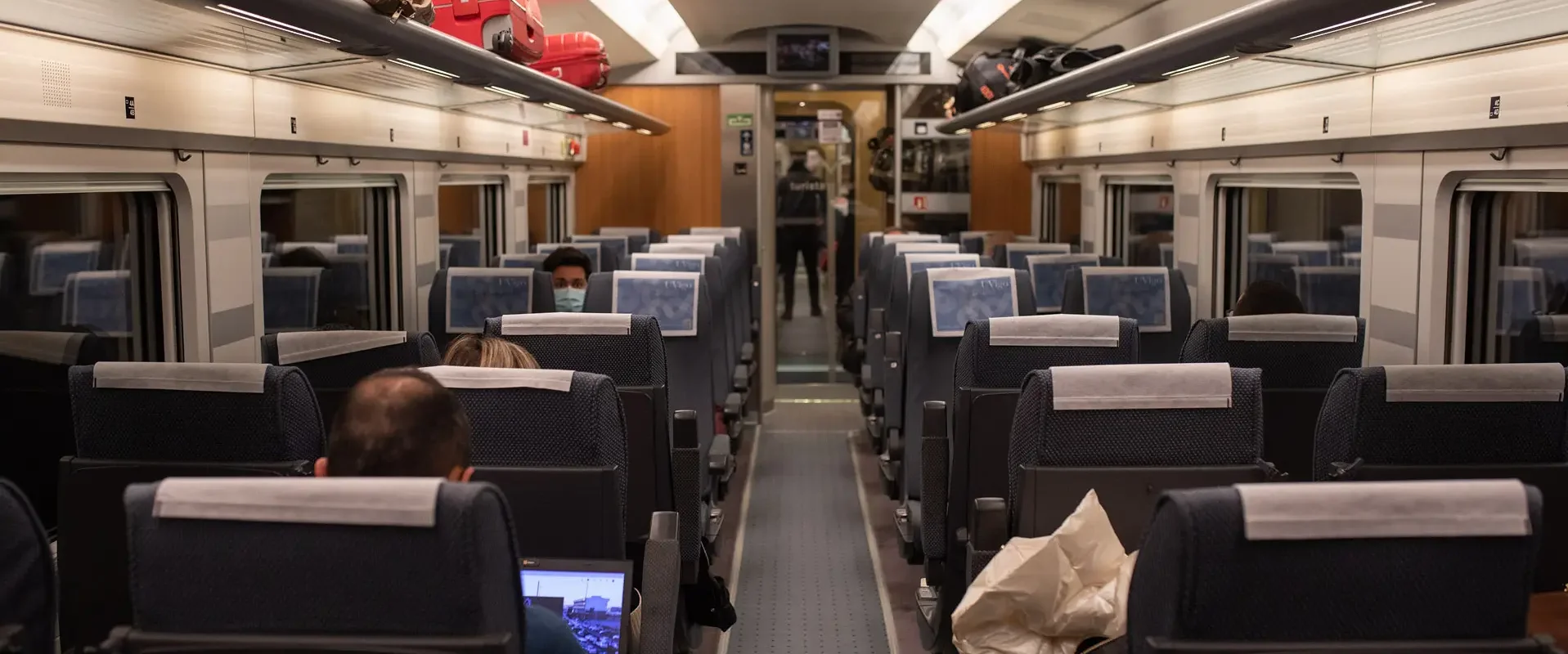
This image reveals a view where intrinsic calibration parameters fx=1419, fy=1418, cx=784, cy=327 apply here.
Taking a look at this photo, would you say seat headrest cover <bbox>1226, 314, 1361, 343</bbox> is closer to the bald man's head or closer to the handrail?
the handrail

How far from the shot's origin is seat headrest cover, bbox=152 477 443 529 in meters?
1.74

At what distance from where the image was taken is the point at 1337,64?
5.49 meters

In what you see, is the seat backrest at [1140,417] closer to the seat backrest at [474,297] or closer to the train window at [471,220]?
the seat backrest at [474,297]

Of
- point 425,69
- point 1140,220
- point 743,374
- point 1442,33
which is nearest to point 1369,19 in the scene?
point 1442,33

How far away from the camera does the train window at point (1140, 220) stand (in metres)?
9.73

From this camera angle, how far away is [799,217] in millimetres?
13453

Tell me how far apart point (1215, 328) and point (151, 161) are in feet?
11.4

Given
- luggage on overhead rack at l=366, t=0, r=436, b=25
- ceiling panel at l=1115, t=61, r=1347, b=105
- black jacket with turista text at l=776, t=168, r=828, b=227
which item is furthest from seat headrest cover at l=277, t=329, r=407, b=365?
black jacket with turista text at l=776, t=168, r=828, b=227

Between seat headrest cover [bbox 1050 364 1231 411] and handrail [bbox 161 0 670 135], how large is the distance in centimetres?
214

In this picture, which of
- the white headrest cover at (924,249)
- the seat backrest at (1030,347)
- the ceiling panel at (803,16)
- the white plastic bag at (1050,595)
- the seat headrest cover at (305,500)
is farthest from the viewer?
the ceiling panel at (803,16)

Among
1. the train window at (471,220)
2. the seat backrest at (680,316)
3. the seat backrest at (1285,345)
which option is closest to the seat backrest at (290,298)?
the seat backrest at (680,316)

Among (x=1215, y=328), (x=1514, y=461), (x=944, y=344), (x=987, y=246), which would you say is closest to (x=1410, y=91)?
(x=1215, y=328)

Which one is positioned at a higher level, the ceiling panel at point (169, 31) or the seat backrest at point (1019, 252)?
the ceiling panel at point (169, 31)

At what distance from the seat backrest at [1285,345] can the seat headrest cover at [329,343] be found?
2.42 metres
